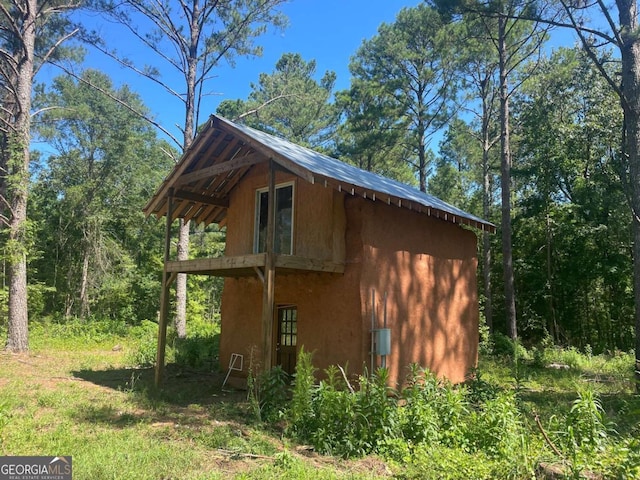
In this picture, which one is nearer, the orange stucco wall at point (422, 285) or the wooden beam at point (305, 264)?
the wooden beam at point (305, 264)

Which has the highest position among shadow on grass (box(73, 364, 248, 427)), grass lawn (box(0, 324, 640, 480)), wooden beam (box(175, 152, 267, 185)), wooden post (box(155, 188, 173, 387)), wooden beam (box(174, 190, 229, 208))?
wooden beam (box(175, 152, 267, 185))

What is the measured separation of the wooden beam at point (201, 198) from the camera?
36.1 ft

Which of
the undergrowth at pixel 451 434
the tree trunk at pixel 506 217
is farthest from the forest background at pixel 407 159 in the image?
the undergrowth at pixel 451 434

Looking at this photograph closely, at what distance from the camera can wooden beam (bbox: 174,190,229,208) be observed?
11.0 m

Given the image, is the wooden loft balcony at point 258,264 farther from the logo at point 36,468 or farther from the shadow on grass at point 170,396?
the logo at point 36,468

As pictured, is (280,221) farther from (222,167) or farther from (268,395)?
(268,395)

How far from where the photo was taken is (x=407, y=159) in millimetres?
27453

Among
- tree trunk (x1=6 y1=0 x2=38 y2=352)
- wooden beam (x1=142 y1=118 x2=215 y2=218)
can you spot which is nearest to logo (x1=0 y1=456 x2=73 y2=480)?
wooden beam (x1=142 y1=118 x2=215 y2=218)

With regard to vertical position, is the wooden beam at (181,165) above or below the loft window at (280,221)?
above

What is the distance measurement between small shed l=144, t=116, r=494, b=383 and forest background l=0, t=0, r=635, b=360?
7.66 meters

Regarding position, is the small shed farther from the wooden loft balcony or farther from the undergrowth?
the undergrowth

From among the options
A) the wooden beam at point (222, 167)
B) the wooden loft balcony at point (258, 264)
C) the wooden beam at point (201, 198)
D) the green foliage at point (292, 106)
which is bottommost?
the wooden loft balcony at point (258, 264)

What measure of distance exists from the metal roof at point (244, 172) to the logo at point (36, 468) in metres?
5.23

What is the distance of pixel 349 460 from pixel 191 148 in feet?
23.3
